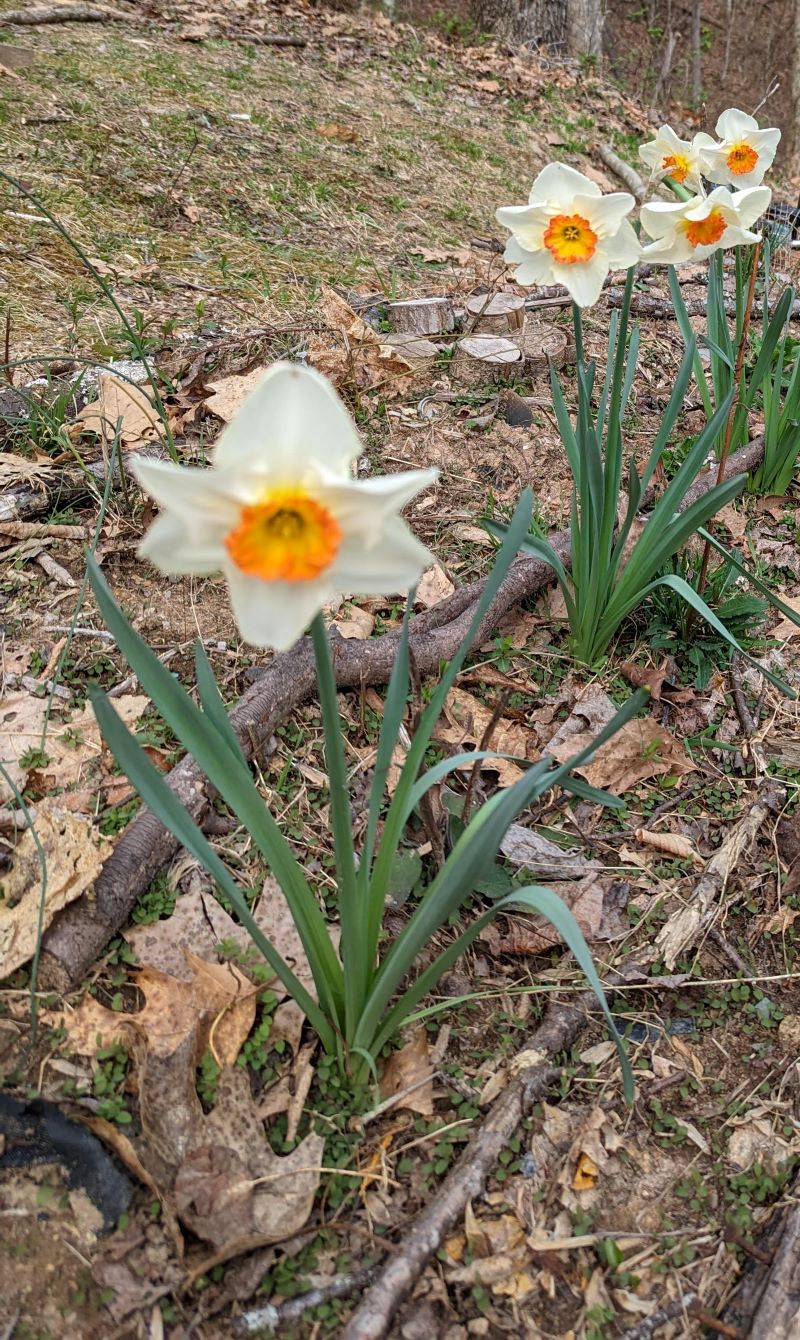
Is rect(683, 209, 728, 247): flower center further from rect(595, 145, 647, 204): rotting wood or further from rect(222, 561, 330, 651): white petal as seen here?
rect(595, 145, 647, 204): rotting wood

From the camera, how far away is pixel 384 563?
0.98m

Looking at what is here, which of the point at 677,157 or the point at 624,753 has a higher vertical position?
the point at 677,157

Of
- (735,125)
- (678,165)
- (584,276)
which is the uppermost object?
(735,125)

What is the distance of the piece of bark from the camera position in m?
5.82

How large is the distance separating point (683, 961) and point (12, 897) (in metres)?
1.28

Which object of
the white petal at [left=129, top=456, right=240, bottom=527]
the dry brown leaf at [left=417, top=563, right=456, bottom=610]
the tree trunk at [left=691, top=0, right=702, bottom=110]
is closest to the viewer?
the white petal at [left=129, top=456, right=240, bottom=527]

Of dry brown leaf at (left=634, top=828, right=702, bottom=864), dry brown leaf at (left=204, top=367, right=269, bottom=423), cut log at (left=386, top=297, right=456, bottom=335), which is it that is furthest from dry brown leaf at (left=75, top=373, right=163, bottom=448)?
dry brown leaf at (left=634, top=828, right=702, bottom=864)

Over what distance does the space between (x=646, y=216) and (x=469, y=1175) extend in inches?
79.6

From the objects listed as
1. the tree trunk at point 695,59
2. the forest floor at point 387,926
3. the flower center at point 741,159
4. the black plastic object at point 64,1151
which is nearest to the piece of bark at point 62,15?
the forest floor at point 387,926

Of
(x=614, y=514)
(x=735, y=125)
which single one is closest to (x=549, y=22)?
(x=735, y=125)

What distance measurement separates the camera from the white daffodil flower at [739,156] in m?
2.35

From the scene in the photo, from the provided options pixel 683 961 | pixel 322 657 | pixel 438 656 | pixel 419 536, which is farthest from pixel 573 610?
pixel 322 657

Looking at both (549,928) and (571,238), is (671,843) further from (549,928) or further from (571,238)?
(571,238)

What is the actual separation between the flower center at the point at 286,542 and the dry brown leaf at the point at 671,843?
133 centimetres
